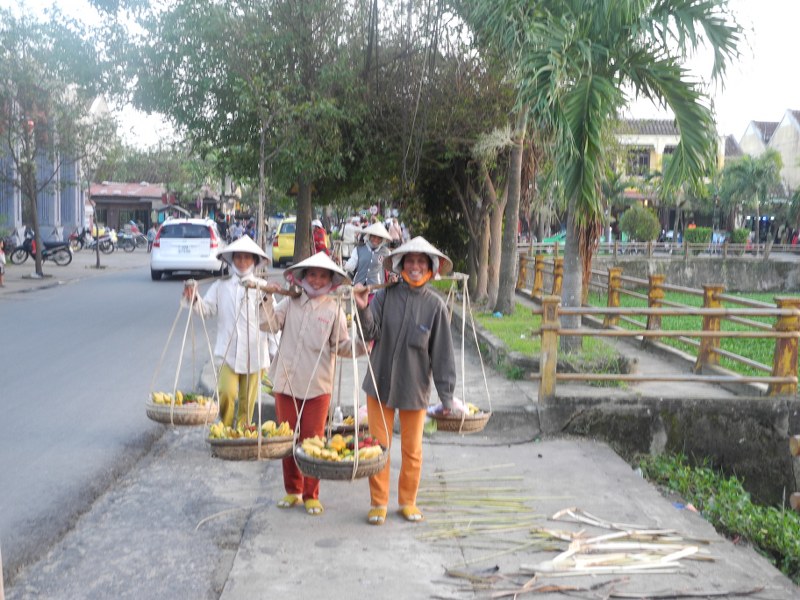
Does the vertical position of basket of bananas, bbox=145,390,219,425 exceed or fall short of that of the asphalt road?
it exceeds it

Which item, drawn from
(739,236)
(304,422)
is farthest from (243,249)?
(739,236)

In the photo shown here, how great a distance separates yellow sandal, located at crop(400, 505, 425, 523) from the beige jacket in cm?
87

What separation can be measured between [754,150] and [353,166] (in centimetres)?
4859

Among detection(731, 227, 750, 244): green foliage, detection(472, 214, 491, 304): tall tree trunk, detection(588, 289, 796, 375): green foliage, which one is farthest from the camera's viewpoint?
detection(731, 227, 750, 244): green foliage

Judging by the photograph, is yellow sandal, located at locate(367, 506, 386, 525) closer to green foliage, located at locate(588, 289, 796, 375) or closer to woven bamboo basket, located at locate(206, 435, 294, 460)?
woven bamboo basket, located at locate(206, 435, 294, 460)

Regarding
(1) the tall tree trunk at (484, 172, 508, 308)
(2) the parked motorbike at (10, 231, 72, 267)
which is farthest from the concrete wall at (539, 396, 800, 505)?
(2) the parked motorbike at (10, 231, 72, 267)

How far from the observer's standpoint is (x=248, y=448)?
5.36 m

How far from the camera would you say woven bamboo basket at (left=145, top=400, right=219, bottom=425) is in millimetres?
6359

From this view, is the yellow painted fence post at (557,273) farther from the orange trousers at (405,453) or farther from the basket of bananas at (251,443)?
the basket of bananas at (251,443)

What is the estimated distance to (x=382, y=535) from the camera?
545cm

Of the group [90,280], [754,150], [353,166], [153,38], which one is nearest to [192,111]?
[153,38]

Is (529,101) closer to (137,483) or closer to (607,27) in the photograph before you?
(607,27)

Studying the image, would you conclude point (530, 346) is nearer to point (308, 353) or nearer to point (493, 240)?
point (308, 353)

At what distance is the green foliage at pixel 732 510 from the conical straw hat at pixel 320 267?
3.31 meters
